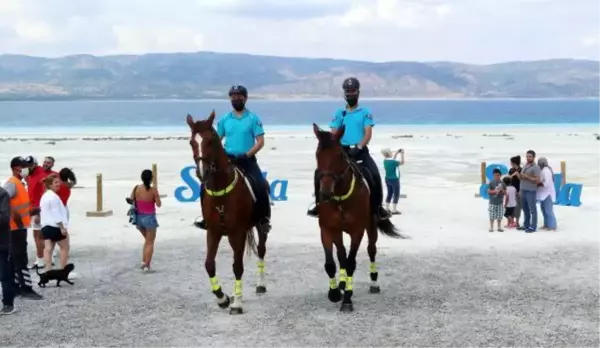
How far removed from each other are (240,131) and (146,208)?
357cm

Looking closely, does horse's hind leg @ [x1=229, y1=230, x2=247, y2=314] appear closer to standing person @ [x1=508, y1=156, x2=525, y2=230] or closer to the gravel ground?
the gravel ground

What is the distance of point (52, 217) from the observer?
13.3 meters

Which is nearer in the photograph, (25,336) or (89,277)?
(25,336)

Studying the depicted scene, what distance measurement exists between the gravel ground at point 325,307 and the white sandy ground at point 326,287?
0.03 metres

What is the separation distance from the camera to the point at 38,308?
11.9 metres

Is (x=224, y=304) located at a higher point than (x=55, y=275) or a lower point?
lower

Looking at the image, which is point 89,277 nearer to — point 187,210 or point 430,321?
point 430,321

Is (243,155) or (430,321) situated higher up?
(243,155)

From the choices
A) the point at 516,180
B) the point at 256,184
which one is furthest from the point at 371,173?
the point at 516,180

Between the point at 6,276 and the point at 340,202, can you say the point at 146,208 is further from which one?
the point at 340,202

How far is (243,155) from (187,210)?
11.7m

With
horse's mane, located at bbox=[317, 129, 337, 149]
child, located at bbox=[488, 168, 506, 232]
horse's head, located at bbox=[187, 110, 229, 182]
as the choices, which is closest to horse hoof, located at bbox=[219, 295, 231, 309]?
horse's head, located at bbox=[187, 110, 229, 182]

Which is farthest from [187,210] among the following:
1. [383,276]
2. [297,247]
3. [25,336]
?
[25,336]

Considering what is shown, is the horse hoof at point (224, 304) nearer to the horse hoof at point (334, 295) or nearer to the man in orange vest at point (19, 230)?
the horse hoof at point (334, 295)
